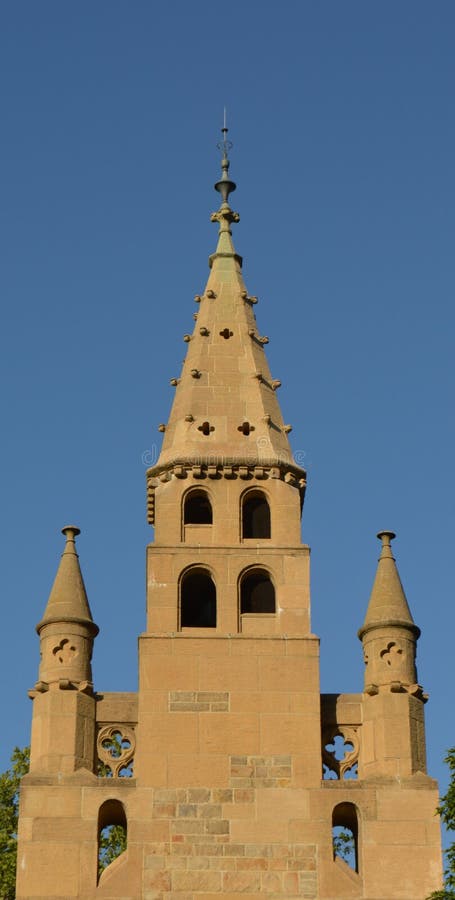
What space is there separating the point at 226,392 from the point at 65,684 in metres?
6.95

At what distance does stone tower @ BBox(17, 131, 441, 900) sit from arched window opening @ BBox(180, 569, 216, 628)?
35 millimetres

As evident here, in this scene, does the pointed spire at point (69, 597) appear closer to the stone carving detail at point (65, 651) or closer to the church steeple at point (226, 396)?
the stone carving detail at point (65, 651)

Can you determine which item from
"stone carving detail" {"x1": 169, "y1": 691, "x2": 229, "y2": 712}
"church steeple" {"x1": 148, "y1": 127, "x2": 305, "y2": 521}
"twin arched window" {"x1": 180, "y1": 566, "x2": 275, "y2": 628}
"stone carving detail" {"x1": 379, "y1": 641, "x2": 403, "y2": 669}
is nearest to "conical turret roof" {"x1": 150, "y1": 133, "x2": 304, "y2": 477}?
"church steeple" {"x1": 148, "y1": 127, "x2": 305, "y2": 521}

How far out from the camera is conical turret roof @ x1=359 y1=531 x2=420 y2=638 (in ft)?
146

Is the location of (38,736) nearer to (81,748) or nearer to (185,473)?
(81,748)

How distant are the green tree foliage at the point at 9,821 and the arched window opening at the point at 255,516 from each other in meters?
9.28

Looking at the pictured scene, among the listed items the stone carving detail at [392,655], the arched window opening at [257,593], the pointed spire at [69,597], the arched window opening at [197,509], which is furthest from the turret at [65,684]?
the stone carving detail at [392,655]

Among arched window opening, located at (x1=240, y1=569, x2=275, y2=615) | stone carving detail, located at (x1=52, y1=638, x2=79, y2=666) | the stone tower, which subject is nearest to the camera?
the stone tower

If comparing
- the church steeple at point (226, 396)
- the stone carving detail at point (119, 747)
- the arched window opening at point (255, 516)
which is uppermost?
the church steeple at point (226, 396)

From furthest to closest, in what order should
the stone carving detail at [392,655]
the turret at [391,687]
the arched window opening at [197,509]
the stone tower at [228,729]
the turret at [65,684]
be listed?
the arched window opening at [197,509] < the stone carving detail at [392,655] < the turret at [391,687] < the turret at [65,684] < the stone tower at [228,729]

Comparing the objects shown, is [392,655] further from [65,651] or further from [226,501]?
[65,651]

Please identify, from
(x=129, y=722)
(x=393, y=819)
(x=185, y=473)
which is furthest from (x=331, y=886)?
(x=185, y=473)

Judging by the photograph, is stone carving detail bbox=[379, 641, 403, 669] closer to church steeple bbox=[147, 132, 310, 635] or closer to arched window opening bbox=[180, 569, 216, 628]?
church steeple bbox=[147, 132, 310, 635]

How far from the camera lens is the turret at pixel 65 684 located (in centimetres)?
4309
